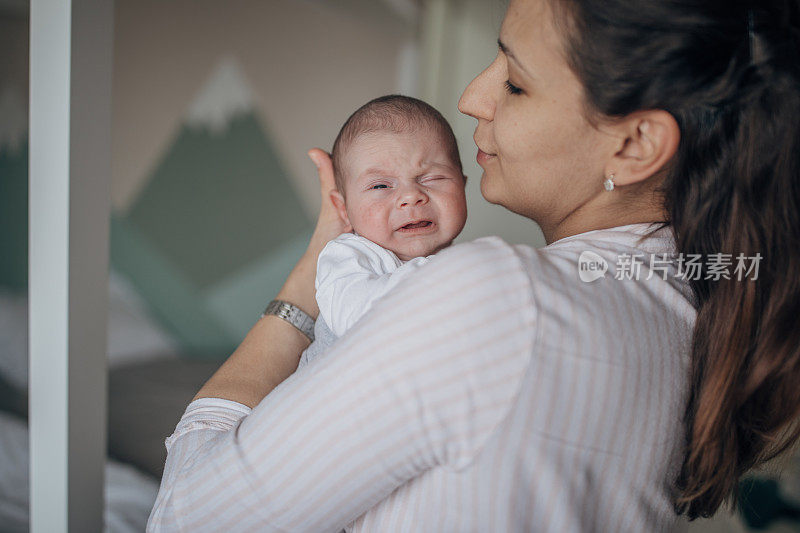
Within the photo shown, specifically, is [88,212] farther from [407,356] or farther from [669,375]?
[669,375]

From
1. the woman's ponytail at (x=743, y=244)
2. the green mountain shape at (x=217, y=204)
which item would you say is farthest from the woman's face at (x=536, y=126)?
the green mountain shape at (x=217, y=204)

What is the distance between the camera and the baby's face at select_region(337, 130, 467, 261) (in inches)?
41.2

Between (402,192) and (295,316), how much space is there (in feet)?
0.96

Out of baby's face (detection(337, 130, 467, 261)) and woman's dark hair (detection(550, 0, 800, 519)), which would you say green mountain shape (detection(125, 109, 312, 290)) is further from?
woman's dark hair (detection(550, 0, 800, 519))

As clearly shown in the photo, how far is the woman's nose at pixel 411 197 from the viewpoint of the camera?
103 cm

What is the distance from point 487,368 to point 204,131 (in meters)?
2.41

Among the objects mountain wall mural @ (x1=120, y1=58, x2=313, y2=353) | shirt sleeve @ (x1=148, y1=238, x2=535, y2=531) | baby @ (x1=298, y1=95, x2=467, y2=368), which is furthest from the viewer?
mountain wall mural @ (x1=120, y1=58, x2=313, y2=353)

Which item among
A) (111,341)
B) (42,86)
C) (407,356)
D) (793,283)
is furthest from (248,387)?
(111,341)

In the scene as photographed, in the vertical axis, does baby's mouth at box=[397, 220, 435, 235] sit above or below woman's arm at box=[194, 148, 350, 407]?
above

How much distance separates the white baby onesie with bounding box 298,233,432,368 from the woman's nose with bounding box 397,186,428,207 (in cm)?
9

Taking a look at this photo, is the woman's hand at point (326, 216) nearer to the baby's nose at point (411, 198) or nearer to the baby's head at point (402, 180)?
the baby's head at point (402, 180)

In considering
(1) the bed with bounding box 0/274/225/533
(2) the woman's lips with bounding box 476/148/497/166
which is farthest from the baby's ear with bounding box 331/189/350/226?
(1) the bed with bounding box 0/274/225/533

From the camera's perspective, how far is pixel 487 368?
55cm

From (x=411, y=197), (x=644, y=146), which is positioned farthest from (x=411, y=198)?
(x=644, y=146)
